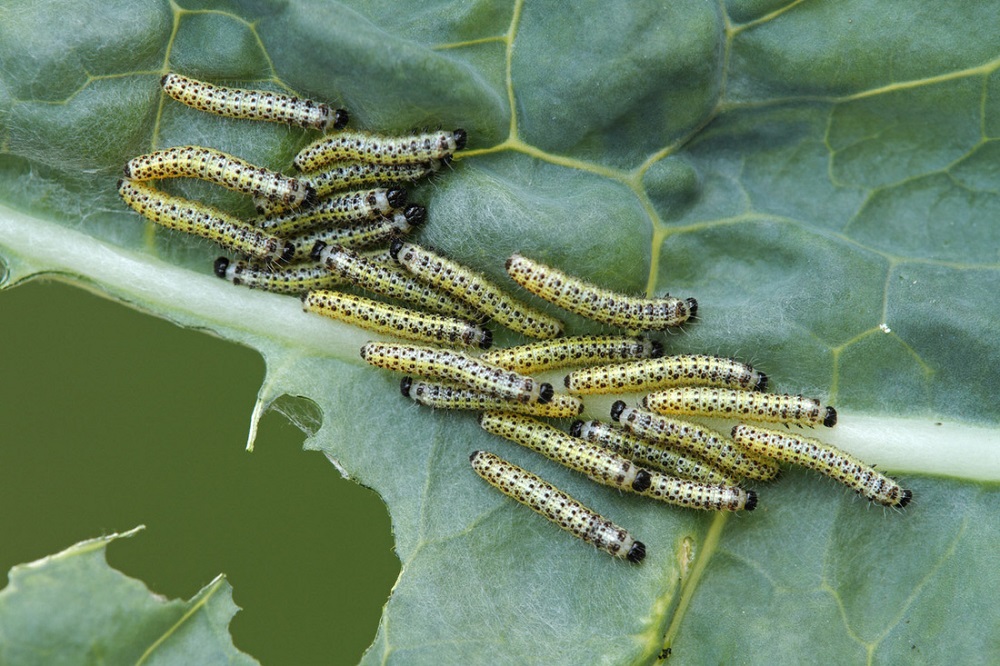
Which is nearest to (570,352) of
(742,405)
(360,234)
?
(742,405)

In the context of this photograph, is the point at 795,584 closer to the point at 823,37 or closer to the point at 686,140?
the point at 686,140

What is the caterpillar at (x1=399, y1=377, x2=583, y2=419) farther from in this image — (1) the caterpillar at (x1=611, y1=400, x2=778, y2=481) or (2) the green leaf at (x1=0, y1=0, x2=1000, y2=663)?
(1) the caterpillar at (x1=611, y1=400, x2=778, y2=481)

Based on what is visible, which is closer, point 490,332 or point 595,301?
point 595,301

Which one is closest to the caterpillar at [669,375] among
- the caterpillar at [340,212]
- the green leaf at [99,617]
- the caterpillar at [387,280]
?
the caterpillar at [387,280]

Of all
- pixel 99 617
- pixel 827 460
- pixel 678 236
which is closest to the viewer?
pixel 99 617

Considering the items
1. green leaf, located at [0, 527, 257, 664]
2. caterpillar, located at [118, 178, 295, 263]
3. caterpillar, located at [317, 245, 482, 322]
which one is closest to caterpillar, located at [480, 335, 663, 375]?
caterpillar, located at [317, 245, 482, 322]

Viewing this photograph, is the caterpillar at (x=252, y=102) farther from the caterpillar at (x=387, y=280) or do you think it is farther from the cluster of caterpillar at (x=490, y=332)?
the caterpillar at (x=387, y=280)

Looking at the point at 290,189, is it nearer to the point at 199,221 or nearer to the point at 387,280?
the point at 199,221
